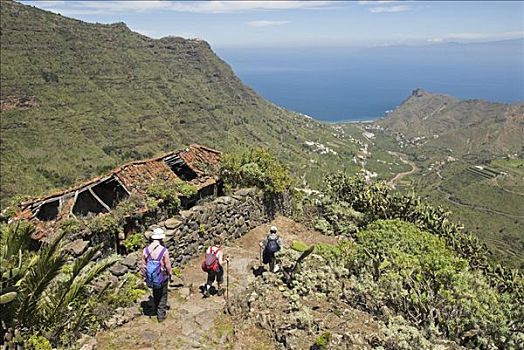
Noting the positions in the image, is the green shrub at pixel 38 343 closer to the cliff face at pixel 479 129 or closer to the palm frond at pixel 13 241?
the palm frond at pixel 13 241

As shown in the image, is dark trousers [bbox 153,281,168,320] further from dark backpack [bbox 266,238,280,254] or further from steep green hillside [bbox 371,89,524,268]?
steep green hillside [bbox 371,89,524,268]

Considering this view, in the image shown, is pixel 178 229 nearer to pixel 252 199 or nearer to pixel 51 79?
pixel 252 199

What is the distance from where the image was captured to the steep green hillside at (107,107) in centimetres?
6438

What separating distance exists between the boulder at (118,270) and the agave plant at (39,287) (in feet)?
5.21

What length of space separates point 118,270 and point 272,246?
10.1 ft

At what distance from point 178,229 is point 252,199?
3.18 meters

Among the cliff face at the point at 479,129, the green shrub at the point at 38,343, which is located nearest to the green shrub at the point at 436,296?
→ the green shrub at the point at 38,343

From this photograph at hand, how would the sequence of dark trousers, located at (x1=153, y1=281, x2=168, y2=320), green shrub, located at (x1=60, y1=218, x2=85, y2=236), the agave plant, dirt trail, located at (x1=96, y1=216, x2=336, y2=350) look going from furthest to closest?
1. green shrub, located at (x1=60, y1=218, x2=85, y2=236)
2. dark trousers, located at (x1=153, y1=281, x2=168, y2=320)
3. dirt trail, located at (x1=96, y1=216, x2=336, y2=350)
4. the agave plant

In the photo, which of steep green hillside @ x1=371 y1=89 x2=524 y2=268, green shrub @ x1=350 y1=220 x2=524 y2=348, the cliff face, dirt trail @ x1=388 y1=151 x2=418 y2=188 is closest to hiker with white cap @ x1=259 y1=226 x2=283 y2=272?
green shrub @ x1=350 y1=220 x2=524 y2=348

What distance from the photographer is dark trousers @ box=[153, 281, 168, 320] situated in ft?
24.2

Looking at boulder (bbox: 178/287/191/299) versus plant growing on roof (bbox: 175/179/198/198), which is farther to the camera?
plant growing on roof (bbox: 175/179/198/198)

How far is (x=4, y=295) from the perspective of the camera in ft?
17.5

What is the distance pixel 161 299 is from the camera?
7.40 meters

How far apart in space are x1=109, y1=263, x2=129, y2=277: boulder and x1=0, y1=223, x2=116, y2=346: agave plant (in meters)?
1.59
